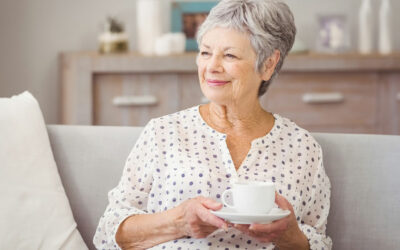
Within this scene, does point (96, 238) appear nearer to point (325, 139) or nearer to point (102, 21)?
point (325, 139)

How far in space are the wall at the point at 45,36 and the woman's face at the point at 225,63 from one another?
2171mm

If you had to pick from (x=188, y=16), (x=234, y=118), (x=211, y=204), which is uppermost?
(x=188, y=16)

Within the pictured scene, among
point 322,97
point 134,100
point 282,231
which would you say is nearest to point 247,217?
point 282,231

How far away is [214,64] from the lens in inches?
72.6

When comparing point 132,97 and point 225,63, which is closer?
point 225,63

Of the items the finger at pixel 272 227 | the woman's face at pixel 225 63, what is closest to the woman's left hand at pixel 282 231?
the finger at pixel 272 227

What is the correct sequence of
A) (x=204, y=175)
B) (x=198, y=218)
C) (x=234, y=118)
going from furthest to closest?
(x=234, y=118)
(x=204, y=175)
(x=198, y=218)

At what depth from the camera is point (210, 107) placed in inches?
77.5

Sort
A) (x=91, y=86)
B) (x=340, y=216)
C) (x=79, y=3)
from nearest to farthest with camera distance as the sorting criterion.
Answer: (x=340, y=216)
(x=91, y=86)
(x=79, y=3)

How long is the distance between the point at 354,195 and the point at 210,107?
0.45m

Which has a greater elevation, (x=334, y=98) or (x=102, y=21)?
(x=102, y=21)

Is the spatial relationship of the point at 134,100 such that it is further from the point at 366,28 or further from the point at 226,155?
the point at 226,155

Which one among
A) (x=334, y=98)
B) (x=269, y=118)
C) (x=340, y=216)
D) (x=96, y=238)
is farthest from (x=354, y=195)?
(x=334, y=98)

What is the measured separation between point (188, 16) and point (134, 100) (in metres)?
0.64
